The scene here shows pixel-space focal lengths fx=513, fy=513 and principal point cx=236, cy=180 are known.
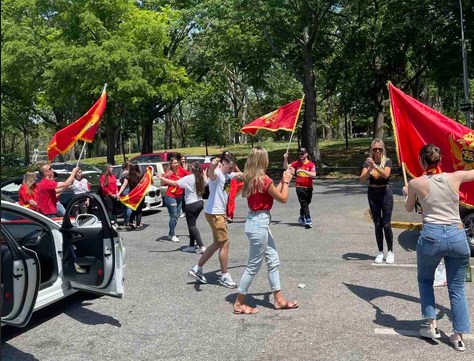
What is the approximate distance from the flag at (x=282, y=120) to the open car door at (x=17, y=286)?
5.14 metres

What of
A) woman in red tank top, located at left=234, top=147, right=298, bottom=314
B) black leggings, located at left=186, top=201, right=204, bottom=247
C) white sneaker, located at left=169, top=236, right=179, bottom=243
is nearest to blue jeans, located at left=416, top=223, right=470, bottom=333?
woman in red tank top, located at left=234, top=147, right=298, bottom=314

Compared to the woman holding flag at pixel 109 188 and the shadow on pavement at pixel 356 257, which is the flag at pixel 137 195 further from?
the shadow on pavement at pixel 356 257

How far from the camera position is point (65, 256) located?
18.1 feet

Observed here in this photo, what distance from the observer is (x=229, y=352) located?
451 centimetres

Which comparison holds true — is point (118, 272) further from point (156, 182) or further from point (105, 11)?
point (105, 11)

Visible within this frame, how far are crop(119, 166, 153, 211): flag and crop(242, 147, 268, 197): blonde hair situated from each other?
627cm

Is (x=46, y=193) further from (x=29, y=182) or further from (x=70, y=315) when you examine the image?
(x=70, y=315)

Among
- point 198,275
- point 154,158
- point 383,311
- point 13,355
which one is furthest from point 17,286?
point 154,158

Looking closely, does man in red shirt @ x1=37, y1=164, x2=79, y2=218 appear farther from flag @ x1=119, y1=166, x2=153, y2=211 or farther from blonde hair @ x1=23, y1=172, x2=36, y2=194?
flag @ x1=119, y1=166, x2=153, y2=211

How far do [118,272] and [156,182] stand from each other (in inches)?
448

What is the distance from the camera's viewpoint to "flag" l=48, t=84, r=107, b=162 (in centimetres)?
832

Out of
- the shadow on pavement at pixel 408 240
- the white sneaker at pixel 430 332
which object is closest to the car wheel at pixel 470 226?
the shadow on pavement at pixel 408 240

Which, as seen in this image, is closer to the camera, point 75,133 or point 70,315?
point 70,315

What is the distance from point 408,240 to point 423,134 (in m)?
3.71
